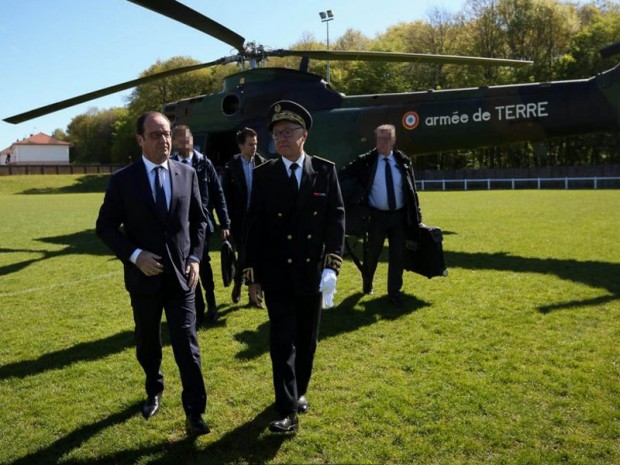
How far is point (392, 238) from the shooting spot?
660 centimetres

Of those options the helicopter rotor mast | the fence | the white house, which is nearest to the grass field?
the helicopter rotor mast

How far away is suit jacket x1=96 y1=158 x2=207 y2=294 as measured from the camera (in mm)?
3482

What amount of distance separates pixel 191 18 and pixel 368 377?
671cm

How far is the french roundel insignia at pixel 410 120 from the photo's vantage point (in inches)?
443

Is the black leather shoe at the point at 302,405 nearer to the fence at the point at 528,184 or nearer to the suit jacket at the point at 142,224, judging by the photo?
Answer: the suit jacket at the point at 142,224

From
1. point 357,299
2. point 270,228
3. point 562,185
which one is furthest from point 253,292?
point 562,185

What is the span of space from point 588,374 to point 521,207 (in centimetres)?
1454

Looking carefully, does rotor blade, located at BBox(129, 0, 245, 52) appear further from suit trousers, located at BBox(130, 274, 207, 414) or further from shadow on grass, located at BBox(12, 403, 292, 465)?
shadow on grass, located at BBox(12, 403, 292, 465)

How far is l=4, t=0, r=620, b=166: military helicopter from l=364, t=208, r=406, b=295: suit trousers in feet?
14.3

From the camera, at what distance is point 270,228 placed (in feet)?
11.8

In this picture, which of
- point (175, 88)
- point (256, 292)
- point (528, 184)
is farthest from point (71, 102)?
point (175, 88)

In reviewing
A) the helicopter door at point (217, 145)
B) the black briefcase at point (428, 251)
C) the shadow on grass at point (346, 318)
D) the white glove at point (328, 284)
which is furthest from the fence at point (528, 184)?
the white glove at point (328, 284)

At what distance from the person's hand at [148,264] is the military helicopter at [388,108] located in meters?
6.23

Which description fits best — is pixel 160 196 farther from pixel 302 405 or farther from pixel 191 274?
pixel 302 405
